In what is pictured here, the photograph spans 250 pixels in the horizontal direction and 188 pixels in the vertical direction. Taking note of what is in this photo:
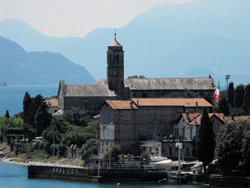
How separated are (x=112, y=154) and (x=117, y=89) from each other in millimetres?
49837

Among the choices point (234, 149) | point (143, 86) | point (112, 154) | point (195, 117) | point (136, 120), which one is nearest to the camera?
point (234, 149)

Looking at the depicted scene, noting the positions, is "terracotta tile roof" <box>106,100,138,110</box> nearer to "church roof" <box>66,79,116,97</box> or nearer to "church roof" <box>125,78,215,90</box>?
"church roof" <box>66,79,116,97</box>

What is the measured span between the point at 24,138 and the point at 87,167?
123ft

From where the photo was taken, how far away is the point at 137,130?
304 feet

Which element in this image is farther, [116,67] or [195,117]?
[116,67]

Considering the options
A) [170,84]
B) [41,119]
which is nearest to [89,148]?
[41,119]

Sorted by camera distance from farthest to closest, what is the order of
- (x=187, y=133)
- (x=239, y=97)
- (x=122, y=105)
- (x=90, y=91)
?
(x=90, y=91), (x=239, y=97), (x=122, y=105), (x=187, y=133)

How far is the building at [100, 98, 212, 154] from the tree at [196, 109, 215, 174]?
44.7 feet

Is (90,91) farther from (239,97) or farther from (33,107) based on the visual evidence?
(239,97)

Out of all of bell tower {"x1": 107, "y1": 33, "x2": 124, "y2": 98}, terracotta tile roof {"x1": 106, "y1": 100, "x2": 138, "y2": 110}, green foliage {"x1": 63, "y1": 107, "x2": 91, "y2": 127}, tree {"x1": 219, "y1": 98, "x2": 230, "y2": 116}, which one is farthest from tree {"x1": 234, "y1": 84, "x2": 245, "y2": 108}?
terracotta tile roof {"x1": 106, "y1": 100, "x2": 138, "y2": 110}

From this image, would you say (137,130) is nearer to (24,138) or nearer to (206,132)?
(206,132)

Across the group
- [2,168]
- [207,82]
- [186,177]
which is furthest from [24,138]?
[186,177]

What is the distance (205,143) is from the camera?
77.1 meters

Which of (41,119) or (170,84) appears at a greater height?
(170,84)
